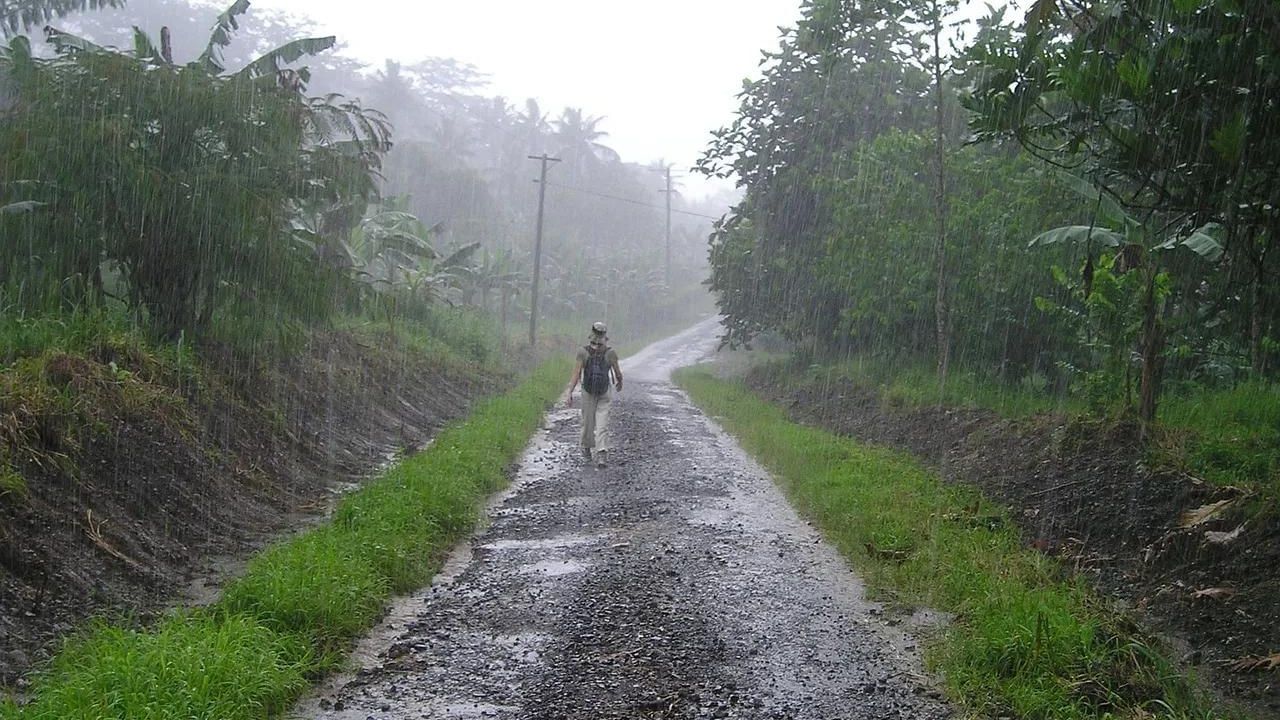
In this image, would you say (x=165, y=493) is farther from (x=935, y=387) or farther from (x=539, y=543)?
(x=935, y=387)

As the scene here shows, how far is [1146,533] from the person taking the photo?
8.14m

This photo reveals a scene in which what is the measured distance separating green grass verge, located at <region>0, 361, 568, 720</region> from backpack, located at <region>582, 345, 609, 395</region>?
321 centimetres

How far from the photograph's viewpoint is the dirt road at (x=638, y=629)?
17.7 ft

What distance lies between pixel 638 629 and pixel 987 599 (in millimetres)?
2168

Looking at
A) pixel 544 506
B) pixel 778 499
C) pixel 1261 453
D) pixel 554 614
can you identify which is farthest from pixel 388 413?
pixel 1261 453

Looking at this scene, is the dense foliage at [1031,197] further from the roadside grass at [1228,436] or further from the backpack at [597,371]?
the backpack at [597,371]

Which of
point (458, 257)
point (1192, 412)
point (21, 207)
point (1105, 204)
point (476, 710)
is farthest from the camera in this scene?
point (458, 257)

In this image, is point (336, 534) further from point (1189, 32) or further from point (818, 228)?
point (818, 228)

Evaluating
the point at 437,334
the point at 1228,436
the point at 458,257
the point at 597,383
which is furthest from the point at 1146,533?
the point at 458,257

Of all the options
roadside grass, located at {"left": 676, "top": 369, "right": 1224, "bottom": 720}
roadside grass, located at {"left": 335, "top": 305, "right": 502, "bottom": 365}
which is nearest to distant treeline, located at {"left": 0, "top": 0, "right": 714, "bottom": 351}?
roadside grass, located at {"left": 335, "top": 305, "right": 502, "bottom": 365}

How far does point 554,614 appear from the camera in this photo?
682 cm

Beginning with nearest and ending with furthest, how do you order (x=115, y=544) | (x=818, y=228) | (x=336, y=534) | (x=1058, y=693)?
(x=1058, y=693) → (x=115, y=544) → (x=336, y=534) → (x=818, y=228)

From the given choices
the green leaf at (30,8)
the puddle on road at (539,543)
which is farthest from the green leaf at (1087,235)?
the green leaf at (30,8)

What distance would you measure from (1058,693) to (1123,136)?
12.1 ft
